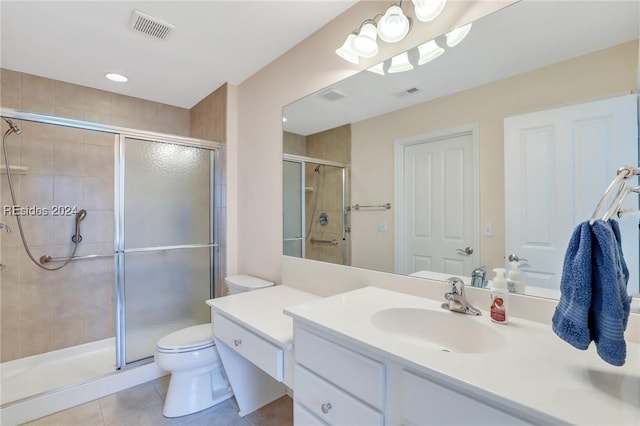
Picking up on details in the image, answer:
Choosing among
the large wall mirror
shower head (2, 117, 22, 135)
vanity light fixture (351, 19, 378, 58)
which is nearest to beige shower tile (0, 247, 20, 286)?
shower head (2, 117, 22, 135)

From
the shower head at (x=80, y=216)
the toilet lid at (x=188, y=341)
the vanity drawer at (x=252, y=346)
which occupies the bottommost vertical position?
the toilet lid at (x=188, y=341)

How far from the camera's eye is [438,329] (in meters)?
1.09

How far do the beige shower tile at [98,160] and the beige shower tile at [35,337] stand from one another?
49.7 inches

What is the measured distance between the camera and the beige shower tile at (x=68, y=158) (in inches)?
94.7

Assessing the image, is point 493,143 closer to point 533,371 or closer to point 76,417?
point 533,371

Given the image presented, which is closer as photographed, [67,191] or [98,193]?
[67,191]

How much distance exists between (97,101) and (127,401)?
8.02ft

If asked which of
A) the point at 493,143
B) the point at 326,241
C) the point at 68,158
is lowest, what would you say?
the point at 326,241

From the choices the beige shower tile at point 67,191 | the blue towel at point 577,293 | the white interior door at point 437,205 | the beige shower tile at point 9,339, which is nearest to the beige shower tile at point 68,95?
the beige shower tile at point 67,191

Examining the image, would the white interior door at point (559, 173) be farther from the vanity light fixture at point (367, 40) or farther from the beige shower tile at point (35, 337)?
the beige shower tile at point (35, 337)

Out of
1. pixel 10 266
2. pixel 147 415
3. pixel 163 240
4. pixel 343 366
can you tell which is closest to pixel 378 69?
pixel 343 366

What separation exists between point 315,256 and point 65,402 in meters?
1.82

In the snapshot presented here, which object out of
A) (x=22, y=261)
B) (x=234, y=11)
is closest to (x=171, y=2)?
(x=234, y=11)

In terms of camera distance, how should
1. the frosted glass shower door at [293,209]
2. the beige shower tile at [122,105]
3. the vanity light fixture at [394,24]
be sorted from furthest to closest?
the beige shower tile at [122,105] < the frosted glass shower door at [293,209] < the vanity light fixture at [394,24]
